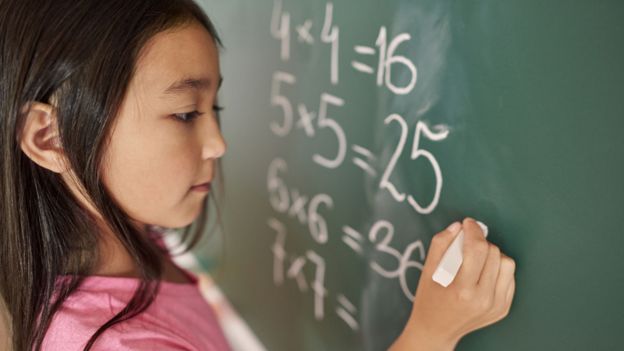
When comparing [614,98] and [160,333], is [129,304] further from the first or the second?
[614,98]

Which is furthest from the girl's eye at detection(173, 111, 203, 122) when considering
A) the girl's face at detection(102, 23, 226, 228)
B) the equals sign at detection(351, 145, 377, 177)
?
the equals sign at detection(351, 145, 377, 177)

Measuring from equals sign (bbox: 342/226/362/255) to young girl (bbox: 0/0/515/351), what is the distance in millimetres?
210

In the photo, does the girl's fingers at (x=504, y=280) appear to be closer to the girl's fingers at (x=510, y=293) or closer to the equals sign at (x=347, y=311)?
the girl's fingers at (x=510, y=293)

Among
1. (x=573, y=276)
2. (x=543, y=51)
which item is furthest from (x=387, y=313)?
(x=543, y=51)

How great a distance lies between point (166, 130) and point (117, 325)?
20cm

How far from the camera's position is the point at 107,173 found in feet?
1.89

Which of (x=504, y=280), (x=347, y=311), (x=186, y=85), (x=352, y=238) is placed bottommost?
(x=347, y=311)

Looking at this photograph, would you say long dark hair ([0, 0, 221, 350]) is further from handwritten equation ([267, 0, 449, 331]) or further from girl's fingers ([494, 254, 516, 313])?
girl's fingers ([494, 254, 516, 313])

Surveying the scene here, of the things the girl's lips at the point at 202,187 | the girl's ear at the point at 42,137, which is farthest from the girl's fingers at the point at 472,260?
the girl's ear at the point at 42,137

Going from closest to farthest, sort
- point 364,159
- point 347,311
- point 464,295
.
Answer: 1. point 464,295
2. point 364,159
3. point 347,311

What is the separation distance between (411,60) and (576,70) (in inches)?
7.5

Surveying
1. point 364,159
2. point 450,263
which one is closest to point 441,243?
point 450,263

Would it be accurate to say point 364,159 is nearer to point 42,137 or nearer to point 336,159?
point 336,159

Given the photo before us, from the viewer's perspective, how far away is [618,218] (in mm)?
441
